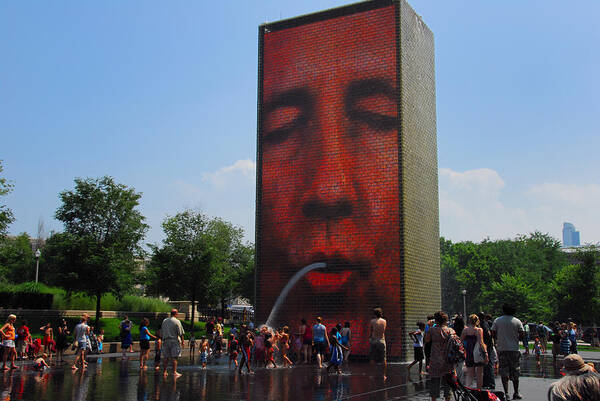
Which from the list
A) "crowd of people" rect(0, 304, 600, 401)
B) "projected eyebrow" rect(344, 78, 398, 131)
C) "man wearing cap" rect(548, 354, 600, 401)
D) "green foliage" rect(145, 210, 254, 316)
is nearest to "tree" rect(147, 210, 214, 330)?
"green foliage" rect(145, 210, 254, 316)

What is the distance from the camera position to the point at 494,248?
8156 centimetres

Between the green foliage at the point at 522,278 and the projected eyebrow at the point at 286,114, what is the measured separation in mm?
37435

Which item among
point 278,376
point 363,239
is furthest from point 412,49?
point 278,376

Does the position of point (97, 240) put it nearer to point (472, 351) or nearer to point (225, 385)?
point (225, 385)

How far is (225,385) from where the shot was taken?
50.5 ft

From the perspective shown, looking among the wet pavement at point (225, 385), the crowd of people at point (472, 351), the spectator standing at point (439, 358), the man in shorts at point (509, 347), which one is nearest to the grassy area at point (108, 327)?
the wet pavement at point (225, 385)

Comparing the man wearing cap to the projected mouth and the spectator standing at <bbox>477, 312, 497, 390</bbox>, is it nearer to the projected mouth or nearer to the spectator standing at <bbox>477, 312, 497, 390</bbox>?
the spectator standing at <bbox>477, 312, 497, 390</bbox>

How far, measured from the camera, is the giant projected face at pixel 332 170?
25188 millimetres

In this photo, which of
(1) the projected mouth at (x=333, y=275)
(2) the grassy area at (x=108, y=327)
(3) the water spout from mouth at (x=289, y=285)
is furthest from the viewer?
(2) the grassy area at (x=108, y=327)

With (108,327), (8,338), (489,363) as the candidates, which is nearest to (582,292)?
(108,327)

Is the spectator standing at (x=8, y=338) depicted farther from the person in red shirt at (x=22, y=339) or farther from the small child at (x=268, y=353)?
the small child at (x=268, y=353)

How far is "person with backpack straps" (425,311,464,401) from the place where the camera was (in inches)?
427

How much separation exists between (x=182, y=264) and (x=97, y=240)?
956 centimetres

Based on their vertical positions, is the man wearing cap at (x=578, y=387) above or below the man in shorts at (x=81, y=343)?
above
